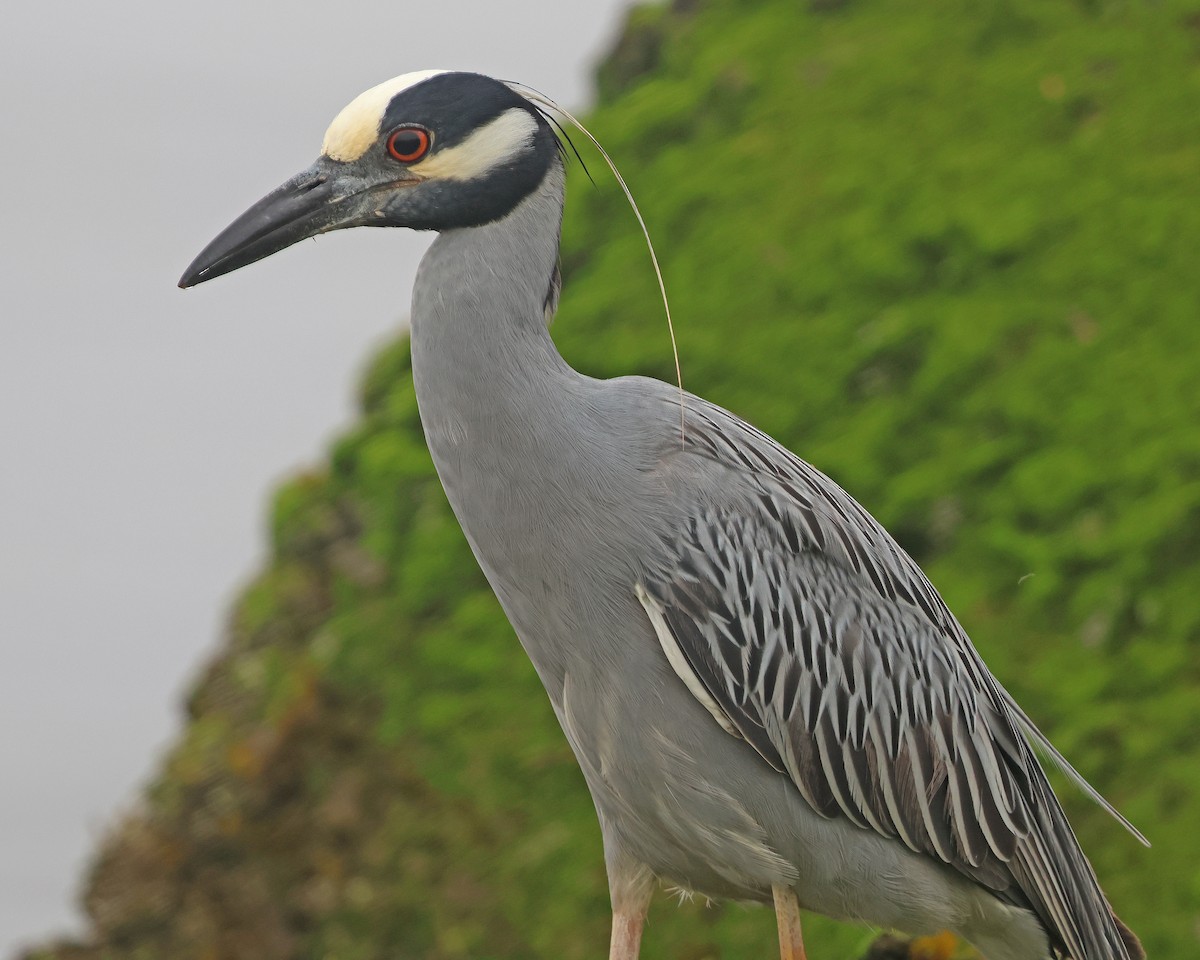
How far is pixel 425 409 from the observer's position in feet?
14.9

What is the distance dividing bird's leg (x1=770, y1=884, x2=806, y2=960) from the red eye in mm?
2586

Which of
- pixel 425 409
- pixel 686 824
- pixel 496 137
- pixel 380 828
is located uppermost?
pixel 496 137

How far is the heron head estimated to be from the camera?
4367 millimetres

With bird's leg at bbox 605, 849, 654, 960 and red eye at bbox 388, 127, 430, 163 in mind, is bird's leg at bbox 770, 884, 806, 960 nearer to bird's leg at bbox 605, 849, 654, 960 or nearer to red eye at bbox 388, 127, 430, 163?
bird's leg at bbox 605, 849, 654, 960

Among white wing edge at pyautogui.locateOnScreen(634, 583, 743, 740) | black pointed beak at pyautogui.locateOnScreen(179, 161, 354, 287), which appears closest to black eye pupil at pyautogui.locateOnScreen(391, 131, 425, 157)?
black pointed beak at pyautogui.locateOnScreen(179, 161, 354, 287)

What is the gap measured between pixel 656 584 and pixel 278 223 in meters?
1.60

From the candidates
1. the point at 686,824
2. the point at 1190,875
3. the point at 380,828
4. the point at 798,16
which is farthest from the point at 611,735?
the point at 798,16

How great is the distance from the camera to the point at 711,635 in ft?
14.9

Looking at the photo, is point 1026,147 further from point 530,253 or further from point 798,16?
point 530,253

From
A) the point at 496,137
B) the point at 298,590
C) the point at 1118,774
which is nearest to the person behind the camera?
the point at 496,137

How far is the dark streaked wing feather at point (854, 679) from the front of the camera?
4.61 metres

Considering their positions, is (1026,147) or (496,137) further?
(1026,147)

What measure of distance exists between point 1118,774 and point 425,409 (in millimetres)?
4489

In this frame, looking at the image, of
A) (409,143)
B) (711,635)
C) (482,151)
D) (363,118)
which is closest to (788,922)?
(711,635)
